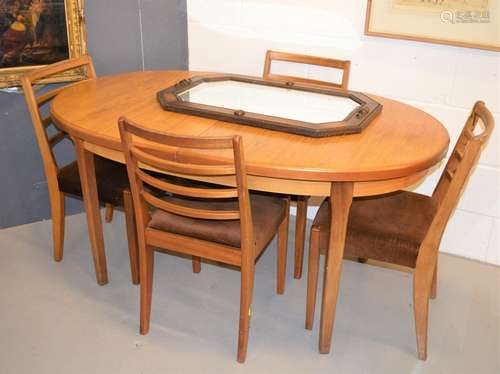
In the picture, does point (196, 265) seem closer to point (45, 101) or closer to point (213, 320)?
point (213, 320)

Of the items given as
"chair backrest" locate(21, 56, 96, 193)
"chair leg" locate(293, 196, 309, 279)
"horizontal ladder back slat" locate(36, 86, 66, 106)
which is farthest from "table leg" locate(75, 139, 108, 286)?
"chair leg" locate(293, 196, 309, 279)

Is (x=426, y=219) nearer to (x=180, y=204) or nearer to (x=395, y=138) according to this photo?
(x=395, y=138)

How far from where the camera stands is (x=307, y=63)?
8.59 ft

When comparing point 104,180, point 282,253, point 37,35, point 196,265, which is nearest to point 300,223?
point 282,253

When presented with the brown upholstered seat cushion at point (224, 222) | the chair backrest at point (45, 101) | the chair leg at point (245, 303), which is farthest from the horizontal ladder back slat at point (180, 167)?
the chair backrest at point (45, 101)

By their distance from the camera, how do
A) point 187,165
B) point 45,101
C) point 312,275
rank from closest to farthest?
point 187,165, point 312,275, point 45,101

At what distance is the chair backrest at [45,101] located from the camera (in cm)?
221

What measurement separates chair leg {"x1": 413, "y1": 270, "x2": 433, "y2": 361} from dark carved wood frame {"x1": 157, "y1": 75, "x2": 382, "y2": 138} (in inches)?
21.9

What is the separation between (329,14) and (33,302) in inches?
71.3

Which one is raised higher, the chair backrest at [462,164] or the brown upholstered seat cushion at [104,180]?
the chair backrest at [462,164]

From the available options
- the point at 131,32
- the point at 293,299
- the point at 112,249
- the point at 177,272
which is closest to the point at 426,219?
the point at 293,299

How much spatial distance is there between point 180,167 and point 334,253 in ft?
1.96

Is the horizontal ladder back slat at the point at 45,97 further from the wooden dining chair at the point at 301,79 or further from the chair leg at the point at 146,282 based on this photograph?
the wooden dining chair at the point at 301,79

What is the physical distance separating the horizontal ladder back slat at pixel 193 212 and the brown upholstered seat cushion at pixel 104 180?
413mm
